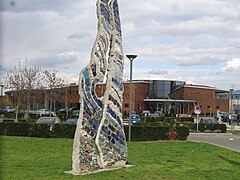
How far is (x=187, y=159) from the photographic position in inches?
607

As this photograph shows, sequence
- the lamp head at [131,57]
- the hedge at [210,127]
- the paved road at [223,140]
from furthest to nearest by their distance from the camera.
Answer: the hedge at [210,127] → the paved road at [223,140] → the lamp head at [131,57]

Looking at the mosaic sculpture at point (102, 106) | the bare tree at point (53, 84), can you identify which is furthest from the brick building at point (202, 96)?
the mosaic sculpture at point (102, 106)

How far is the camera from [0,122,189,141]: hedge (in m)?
24.2

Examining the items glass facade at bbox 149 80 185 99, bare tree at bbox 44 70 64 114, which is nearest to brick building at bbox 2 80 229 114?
glass facade at bbox 149 80 185 99

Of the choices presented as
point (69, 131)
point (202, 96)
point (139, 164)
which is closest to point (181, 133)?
point (69, 131)

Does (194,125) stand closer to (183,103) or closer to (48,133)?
(48,133)

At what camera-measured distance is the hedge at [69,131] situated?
79.4 ft

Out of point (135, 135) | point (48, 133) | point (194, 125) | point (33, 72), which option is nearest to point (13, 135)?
point (48, 133)

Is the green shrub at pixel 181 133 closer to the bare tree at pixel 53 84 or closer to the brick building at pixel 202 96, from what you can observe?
the bare tree at pixel 53 84

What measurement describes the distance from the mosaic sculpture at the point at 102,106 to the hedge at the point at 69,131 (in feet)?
37.1

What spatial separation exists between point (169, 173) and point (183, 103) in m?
78.5

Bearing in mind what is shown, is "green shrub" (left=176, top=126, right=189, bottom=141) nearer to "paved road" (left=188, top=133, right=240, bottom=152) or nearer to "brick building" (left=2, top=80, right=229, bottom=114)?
"paved road" (left=188, top=133, right=240, bottom=152)

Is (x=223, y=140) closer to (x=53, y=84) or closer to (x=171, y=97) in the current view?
(x=53, y=84)

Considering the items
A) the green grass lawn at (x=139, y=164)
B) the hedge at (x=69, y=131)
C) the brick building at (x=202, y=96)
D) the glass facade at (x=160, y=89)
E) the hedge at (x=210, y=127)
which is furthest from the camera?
the glass facade at (x=160, y=89)
